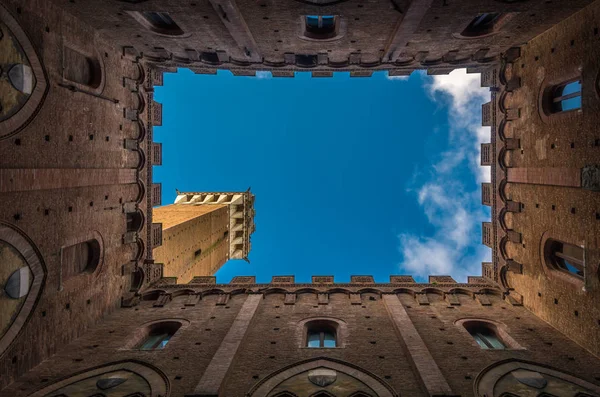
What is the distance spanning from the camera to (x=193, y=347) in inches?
502

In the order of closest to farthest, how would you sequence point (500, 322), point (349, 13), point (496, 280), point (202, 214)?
point (349, 13) → point (500, 322) → point (496, 280) → point (202, 214)

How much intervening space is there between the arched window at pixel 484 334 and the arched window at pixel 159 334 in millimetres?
11161

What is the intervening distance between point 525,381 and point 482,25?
12.8 meters

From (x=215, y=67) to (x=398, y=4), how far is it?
950 cm

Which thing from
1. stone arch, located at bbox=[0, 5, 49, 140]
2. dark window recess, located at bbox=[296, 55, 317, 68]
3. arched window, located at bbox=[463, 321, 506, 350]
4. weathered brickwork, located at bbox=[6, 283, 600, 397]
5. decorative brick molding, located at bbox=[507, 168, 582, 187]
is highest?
dark window recess, located at bbox=[296, 55, 317, 68]

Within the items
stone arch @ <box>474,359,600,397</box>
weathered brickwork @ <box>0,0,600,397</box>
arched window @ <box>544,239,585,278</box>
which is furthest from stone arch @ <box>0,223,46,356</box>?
arched window @ <box>544,239,585,278</box>

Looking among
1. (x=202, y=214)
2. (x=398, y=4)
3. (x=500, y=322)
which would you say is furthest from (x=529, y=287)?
(x=202, y=214)

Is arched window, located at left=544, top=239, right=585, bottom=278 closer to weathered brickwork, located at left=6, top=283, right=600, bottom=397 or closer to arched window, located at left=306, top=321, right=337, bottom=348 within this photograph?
weathered brickwork, located at left=6, top=283, right=600, bottom=397

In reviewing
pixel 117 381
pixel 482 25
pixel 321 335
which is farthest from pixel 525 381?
pixel 482 25

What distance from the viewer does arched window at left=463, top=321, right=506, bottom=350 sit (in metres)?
13.5

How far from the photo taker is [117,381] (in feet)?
36.3

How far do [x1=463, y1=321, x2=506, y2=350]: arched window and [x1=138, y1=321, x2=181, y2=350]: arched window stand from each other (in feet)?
36.6

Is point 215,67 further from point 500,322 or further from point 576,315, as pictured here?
point 576,315

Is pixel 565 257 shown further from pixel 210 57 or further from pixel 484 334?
pixel 210 57
